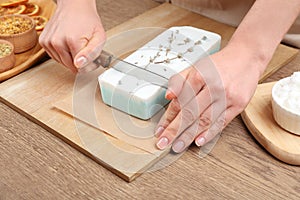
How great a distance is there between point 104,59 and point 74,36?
0.08 meters

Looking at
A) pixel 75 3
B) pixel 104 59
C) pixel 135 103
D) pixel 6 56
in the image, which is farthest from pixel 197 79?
pixel 6 56

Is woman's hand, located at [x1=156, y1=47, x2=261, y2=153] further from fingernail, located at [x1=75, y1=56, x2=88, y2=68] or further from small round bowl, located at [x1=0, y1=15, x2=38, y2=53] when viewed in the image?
small round bowl, located at [x1=0, y1=15, x2=38, y2=53]

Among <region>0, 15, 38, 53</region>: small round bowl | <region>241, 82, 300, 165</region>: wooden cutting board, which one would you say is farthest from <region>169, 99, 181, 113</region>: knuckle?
<region>0, 15, 38, 53</region>: small round bowl

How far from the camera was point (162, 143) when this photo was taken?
3.07 feet

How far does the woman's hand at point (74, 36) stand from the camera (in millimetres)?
1084

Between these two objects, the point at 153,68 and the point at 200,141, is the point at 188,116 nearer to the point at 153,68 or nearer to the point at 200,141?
the point at 200,141

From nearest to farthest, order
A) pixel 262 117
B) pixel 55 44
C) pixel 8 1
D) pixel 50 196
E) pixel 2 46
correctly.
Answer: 1. pixel 50 196
2. pixel 262 117
3. pixel 55 44
4. pixel 2 46
5. pixel 8 1

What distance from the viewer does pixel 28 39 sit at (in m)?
1.25

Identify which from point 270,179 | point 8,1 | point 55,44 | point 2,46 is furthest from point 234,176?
point 8,1

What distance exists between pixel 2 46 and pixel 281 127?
676 millimetres

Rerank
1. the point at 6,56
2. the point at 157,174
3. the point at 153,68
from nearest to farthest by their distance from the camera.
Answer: the point at 157,174, the point at 153,68, the point at 6,56

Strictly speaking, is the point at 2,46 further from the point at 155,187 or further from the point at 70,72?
the point at 155,187

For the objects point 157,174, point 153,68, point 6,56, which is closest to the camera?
point 157,174

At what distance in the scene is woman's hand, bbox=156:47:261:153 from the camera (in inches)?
36.6
